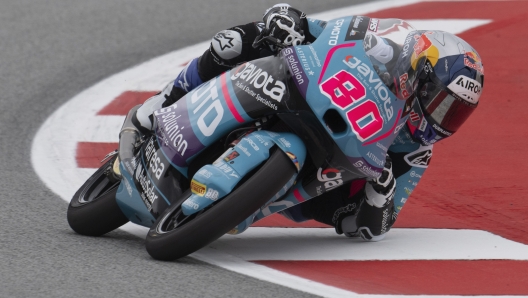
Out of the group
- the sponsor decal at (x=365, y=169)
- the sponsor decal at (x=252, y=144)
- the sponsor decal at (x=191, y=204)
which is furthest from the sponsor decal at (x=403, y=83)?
the sponsor decal at (x=191, y=204)

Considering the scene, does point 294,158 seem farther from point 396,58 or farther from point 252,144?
point 396,58

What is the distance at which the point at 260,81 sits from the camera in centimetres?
455

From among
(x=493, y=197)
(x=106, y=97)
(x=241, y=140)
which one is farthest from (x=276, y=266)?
(x=106, y=97)

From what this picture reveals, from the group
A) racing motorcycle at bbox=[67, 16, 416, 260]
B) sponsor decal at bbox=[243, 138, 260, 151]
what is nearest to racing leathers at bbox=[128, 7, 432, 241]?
racing motorcycle at bbox=[67, 16, 416, 260]

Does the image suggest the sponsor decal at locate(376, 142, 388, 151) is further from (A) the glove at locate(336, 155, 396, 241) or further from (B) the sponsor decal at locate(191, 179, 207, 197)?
(B) the sponsor decal at locate(191, 179, 207, 197)

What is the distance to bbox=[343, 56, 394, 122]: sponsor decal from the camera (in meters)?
4.43

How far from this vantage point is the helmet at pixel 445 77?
14.8ft

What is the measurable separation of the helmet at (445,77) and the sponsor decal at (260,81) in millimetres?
634

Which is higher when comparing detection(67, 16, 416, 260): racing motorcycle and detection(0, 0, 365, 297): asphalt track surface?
detection(67, 16, 416, 260): racing motorcycle

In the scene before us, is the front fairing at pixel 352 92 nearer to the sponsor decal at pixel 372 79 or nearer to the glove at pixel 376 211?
the sponsor decal at pixel 372 79

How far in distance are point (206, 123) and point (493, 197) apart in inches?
86.5

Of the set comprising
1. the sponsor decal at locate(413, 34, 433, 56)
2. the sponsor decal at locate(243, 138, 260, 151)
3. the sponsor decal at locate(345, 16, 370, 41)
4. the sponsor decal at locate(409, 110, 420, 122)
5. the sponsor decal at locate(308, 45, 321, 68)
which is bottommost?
the sponsor decal at locate(409, 110, 420, 122)

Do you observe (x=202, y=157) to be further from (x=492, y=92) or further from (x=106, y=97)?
(x=492, y=92)

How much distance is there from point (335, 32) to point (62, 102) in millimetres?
4019
